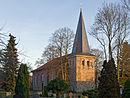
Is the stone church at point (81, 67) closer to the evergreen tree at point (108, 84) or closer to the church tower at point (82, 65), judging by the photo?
the church tower at point (82, 65)

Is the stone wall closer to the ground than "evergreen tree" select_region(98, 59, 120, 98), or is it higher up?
closer to the ground

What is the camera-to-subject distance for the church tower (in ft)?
134

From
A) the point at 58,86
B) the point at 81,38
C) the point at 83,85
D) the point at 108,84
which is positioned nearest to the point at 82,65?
the point at 83,85

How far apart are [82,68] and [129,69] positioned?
13902 mm

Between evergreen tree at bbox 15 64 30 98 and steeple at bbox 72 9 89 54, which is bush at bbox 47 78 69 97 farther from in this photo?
steeple at bbox 72 9 89 54

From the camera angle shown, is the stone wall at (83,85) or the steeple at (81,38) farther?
the steeple at (81,38)

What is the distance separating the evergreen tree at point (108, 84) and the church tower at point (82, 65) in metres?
27.3

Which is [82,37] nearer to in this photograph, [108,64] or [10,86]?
[10,86]

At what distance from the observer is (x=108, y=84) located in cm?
1259

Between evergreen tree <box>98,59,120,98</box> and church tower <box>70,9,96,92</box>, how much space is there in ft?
89.4

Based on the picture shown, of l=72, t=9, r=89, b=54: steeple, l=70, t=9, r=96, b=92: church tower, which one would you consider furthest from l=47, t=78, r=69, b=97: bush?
l=72, t=9, r=89, b=54: steeple

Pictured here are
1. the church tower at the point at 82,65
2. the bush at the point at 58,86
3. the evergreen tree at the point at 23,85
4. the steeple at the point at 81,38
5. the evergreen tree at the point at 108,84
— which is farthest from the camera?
the steeple at the point at 81,38

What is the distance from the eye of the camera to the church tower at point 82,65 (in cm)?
4080

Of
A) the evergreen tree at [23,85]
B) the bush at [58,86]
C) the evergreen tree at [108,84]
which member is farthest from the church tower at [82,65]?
the evergreen tree at [108,84]
